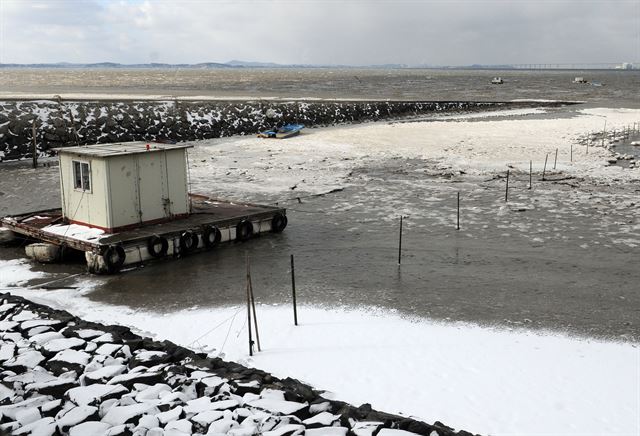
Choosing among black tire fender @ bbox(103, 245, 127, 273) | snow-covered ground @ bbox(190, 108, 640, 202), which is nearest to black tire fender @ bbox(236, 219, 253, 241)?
black tire fender @ bbox(103, 245, 127, 273)

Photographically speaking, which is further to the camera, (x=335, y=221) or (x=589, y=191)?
(x=589, y=191)

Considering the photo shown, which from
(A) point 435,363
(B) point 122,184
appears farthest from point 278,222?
(A) point 435,363

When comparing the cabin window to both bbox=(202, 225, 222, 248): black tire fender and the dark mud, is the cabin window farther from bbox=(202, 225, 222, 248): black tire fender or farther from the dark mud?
bbox=(202, 225, 222, 248): black tire fender

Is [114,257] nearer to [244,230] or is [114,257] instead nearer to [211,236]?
[211,236]

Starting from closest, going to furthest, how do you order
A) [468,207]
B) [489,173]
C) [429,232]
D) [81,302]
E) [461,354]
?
[461,354] < [81,302] < [429,232] < [468,207] < [489,173]

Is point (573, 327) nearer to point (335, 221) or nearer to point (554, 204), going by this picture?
point (335, 221)

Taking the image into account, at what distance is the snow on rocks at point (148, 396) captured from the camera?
8609 mm

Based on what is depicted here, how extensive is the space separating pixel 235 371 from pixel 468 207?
1505cm

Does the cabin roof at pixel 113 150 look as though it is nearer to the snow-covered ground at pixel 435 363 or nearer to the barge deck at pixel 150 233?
the barge deck at pixel 150 233

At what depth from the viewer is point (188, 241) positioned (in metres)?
17.7

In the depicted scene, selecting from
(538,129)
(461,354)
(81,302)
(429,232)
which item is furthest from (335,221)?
(538,129)

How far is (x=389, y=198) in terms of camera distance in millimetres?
25188

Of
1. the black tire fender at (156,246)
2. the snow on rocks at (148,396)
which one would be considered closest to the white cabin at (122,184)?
the black tire fender at (156,246)

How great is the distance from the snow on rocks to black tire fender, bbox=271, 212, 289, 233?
903 cm
